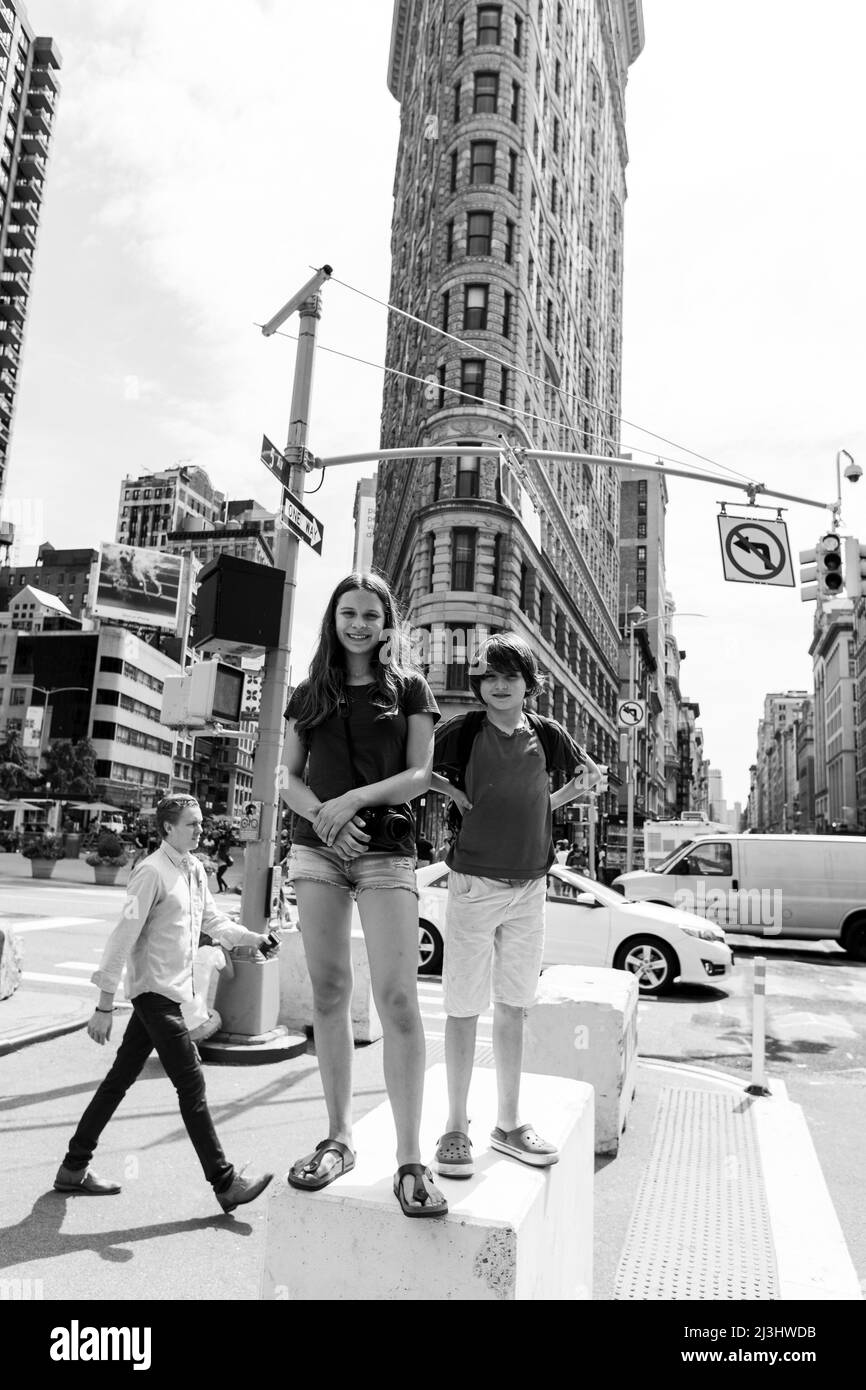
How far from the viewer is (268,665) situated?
25.3 feet

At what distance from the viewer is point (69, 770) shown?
8650cm

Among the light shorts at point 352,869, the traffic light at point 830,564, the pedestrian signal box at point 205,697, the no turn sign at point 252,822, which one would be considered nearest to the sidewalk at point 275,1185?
the light shorts at point 352,869

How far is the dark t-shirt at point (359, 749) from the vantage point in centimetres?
307

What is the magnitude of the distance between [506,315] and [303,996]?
3923cm

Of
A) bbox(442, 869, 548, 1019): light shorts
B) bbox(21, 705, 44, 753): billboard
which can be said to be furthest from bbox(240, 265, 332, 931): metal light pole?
bbox(21, 705, 44, 753): billboard

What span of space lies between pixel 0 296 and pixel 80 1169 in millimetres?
126697

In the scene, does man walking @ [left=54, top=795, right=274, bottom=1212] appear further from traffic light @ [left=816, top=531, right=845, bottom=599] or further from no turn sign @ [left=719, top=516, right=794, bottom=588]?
traffic light @ [left=816, top=531, right=845, bottom=599]

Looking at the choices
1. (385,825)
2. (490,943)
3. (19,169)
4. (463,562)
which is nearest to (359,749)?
(385,825)

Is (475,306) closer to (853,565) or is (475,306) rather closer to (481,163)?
(481,163)

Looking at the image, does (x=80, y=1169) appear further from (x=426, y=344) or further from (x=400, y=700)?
(x=426, y=344)

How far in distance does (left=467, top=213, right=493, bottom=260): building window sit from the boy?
1689 inches

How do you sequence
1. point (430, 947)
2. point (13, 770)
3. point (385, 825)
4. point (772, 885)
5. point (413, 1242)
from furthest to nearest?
point (13, 770) < point (772, 885) < point (430, 947) < point (385, 825) < point (413, 1242)

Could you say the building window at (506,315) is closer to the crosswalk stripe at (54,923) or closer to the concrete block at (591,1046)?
the crosswalk stripe at (54,923)
